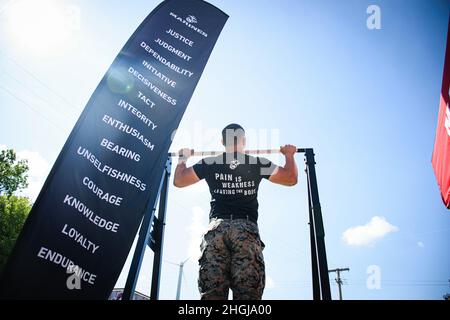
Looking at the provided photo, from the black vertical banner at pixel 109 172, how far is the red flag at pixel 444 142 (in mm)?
3241

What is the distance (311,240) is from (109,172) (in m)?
2.45

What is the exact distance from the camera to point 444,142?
355 centimetres

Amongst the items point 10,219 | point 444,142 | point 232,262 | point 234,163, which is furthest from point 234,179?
point 10,219

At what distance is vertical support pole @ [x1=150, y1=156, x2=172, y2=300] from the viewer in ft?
11.6

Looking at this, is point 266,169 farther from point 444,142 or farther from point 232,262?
point 444,142

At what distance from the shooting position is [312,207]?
3.21 meters

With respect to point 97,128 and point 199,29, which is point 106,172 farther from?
point 199,29

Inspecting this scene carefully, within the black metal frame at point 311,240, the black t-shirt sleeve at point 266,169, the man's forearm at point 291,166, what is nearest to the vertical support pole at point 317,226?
the black metal frame at point 311,240

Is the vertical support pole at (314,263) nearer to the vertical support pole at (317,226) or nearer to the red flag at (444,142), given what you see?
the vertical support pole at (317,226)

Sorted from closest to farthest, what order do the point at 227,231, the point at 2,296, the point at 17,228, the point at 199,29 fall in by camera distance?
the point at 2,296 < the point at 227,231 < the point at 199,29 < the point at 17,228

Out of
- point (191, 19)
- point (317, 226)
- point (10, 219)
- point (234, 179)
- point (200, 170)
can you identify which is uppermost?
point (10, 219)
